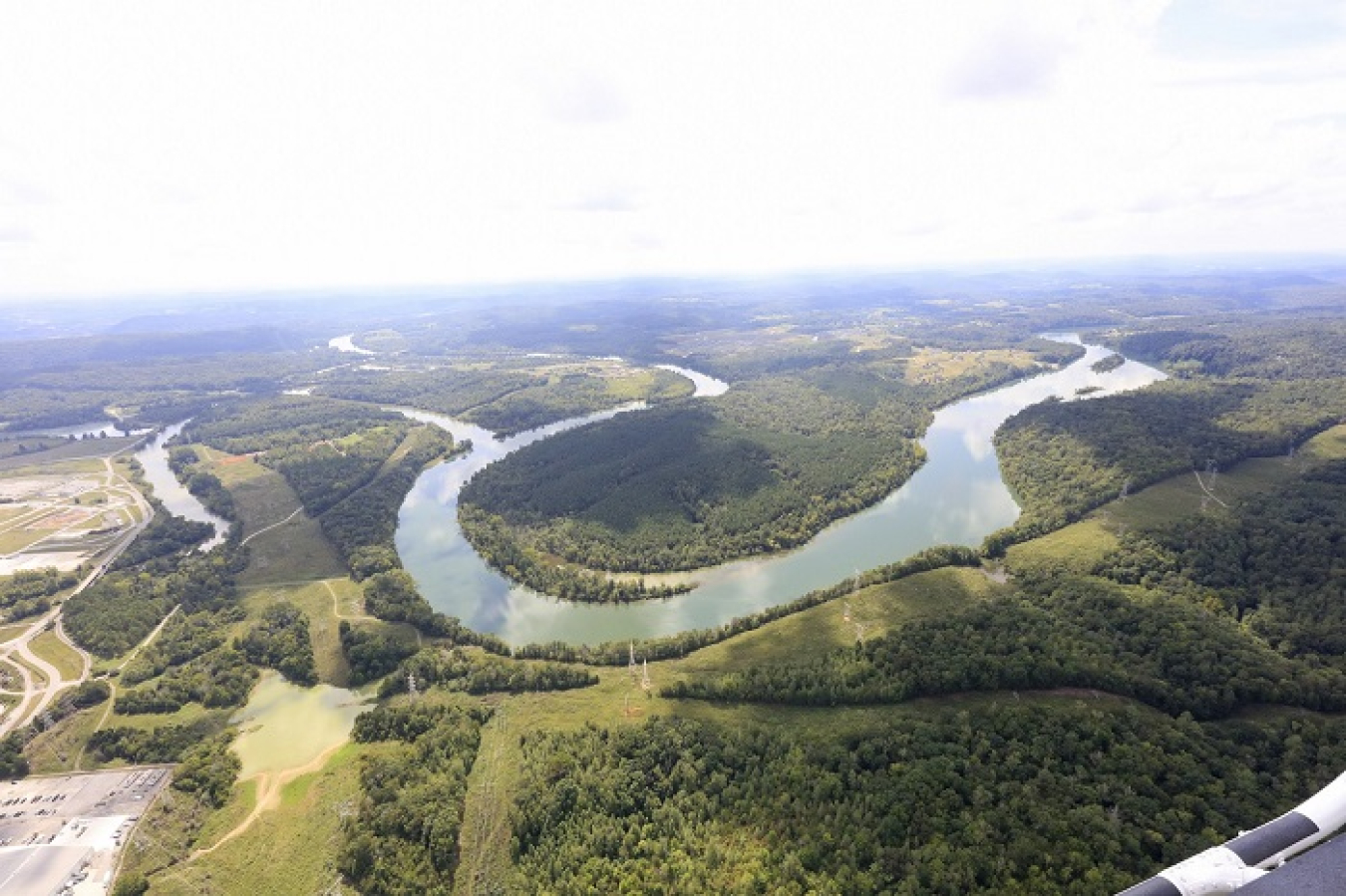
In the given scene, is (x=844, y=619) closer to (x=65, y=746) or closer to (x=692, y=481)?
(x=692, y=481)

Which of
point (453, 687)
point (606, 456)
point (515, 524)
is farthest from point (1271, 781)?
point (606, 456)

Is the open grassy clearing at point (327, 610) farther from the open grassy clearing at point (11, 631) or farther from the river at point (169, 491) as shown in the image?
the river at point (169, 491)

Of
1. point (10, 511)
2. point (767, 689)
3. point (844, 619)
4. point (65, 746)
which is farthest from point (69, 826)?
point (10, 511)

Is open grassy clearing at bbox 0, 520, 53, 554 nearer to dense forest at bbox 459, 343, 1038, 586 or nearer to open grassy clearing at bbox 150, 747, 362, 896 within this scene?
dense forest at bbox 459, 343, 1038, 586

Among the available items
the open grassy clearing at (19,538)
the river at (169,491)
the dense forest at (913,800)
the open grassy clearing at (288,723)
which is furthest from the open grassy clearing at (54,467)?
the dense forest at (913,800)

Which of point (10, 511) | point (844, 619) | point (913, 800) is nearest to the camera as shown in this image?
point (913, 800)

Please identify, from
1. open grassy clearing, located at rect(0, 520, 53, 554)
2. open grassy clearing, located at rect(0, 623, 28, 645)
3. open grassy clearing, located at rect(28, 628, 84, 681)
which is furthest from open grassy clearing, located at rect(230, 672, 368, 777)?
open grassy clearing, located at rect(0, 520, 53, 554)
